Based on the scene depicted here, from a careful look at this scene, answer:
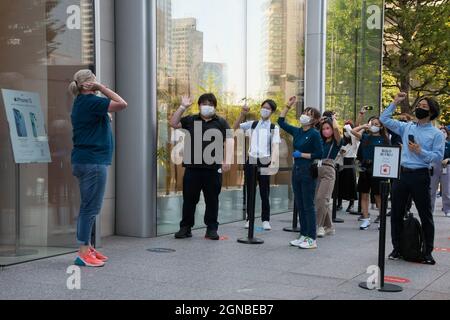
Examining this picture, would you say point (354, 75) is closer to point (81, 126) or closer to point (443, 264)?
point (443, 264)

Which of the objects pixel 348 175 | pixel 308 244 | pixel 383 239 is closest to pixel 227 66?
pixel 348 175

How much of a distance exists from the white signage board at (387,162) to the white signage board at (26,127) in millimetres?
3827

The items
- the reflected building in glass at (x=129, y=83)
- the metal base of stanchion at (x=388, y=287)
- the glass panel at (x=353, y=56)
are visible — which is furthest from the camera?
the glass panel at (x=353, y=56)

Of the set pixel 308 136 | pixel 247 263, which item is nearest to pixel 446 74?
pixel 308 136

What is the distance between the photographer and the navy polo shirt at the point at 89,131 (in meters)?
6.32

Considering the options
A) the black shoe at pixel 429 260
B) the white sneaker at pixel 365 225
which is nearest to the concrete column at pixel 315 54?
the white sneaker at pixel 365 225

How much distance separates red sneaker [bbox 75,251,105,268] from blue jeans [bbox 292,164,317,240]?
273 centimetres

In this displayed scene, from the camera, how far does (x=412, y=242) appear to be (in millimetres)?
7152

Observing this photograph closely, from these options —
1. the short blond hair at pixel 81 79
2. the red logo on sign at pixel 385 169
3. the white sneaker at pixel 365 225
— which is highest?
the short blond hair at pixel 81 79

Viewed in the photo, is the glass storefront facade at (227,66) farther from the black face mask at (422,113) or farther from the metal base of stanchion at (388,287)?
the metal base of stanchion at (388,287)

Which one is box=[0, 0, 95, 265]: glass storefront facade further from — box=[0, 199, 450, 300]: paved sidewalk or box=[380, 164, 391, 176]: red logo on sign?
box=[380, 164, 391, 176]: red logo on sign

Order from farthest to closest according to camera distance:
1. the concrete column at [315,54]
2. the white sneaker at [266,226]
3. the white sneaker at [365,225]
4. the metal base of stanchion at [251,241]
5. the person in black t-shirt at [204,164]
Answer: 1. the concrete column at [315,54]
2. the white sneaker at [365,225]
3. the white sneaker at [266,226]
4. the person in black t-shirt at [204,164]
5. the metal base of stanchion at [251,241]

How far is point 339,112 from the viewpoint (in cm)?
1419

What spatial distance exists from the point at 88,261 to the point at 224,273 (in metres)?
1.48
